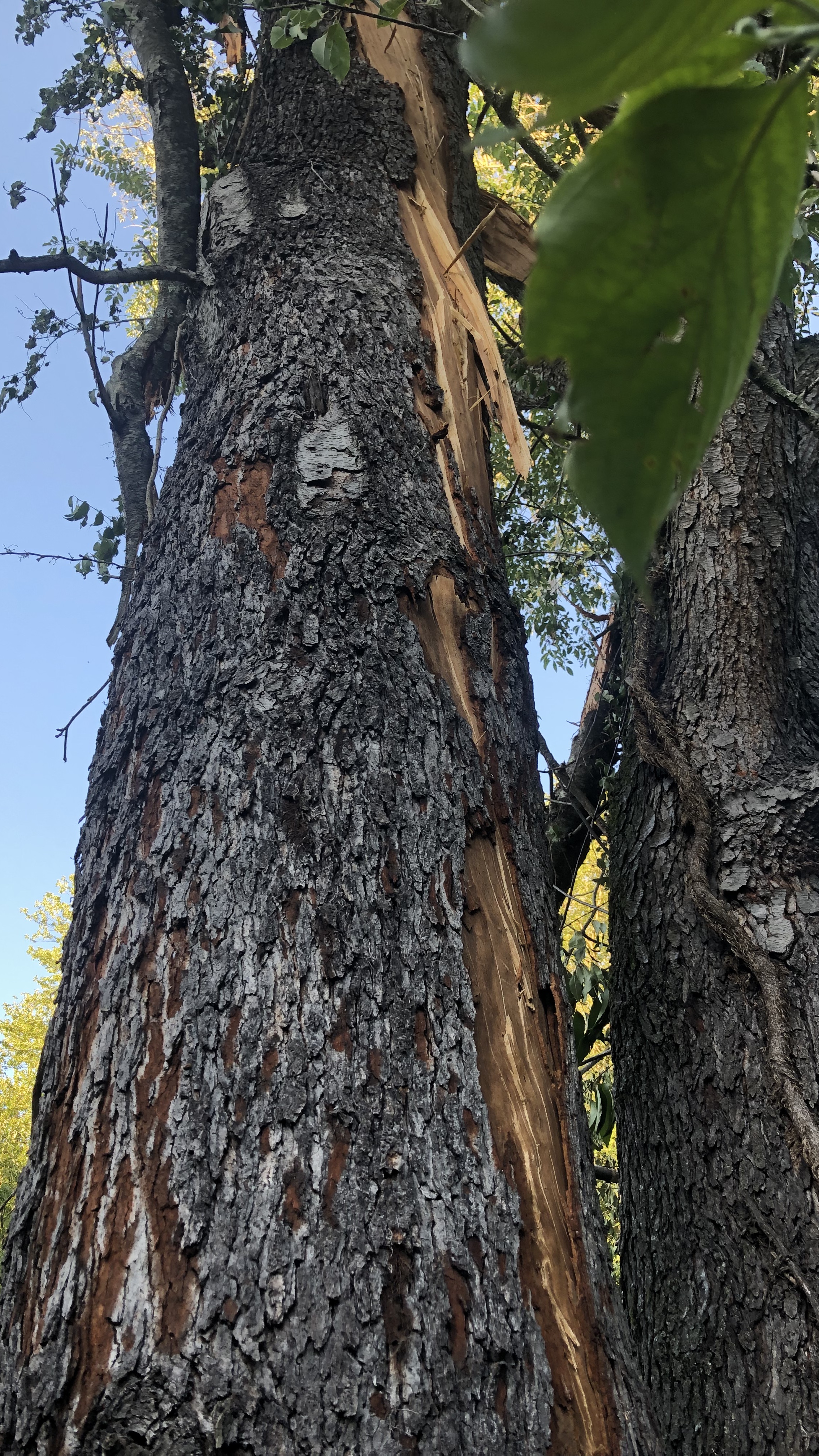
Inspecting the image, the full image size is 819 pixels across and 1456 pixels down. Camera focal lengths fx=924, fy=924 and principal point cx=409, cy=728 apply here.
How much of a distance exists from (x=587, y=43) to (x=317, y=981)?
98cm

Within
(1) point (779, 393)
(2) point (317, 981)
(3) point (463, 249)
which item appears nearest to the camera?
(2) point (317, 981)

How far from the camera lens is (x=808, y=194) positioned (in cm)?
212

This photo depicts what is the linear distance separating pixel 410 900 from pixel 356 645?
0.38 m

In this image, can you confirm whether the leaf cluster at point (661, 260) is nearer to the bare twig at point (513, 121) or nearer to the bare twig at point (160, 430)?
the bare twig at point (513, 121)

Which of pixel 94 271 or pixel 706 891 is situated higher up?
pixel 94 271

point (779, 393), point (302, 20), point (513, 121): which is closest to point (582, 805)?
point (779, 393)

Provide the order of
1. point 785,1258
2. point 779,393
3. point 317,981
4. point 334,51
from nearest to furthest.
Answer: point 317,981
point 334,51
point 785,1258
point 779,393

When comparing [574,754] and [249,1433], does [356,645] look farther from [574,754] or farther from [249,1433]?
[574,754]

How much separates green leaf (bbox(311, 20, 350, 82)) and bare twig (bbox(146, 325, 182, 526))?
0.74m

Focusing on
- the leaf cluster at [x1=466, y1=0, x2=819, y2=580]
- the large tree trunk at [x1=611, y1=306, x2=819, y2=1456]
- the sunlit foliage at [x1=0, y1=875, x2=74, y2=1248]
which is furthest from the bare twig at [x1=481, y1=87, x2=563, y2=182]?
the sunlit foliage at [x1=0, y1=875, x2=74, y2=1248]

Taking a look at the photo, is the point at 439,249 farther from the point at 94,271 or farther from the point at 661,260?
the point at 661,260

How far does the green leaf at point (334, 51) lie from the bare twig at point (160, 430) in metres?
0.74

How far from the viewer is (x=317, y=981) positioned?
3.50 ft

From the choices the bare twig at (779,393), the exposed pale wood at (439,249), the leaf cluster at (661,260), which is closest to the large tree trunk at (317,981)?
the exposed pale wood at (439,249)
